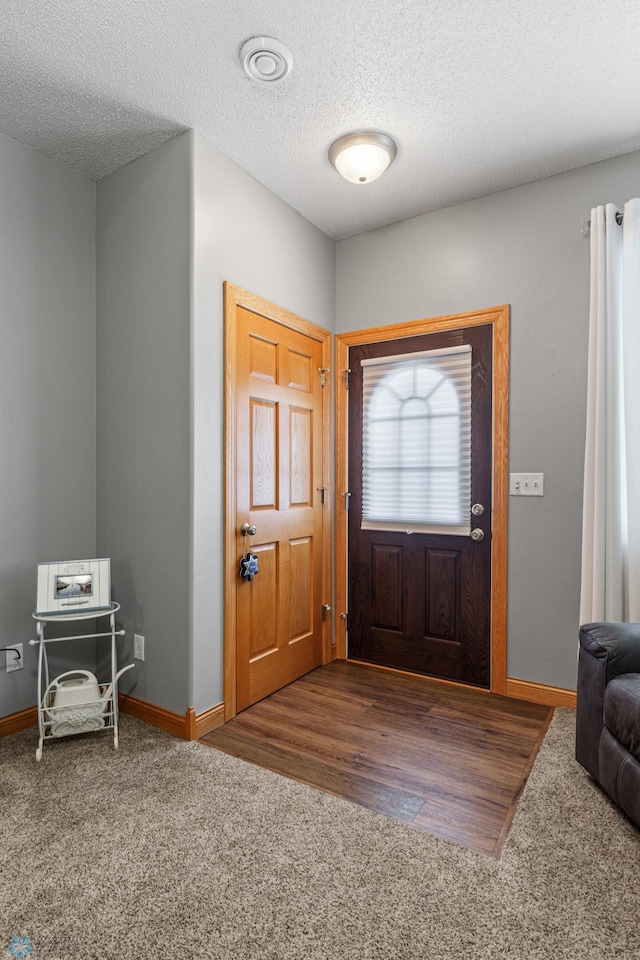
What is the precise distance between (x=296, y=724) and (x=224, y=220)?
2.45 meters

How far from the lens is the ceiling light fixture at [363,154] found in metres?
2.41

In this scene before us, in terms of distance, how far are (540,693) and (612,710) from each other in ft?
3.28

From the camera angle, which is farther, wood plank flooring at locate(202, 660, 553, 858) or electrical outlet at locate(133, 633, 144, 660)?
electrical outlet at locate(133, 633, 144, 660)

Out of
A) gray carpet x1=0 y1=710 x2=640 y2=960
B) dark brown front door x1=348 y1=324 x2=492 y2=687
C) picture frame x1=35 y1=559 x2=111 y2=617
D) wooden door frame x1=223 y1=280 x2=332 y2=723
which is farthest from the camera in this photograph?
dark brown front door x1=348 y1=324 x2=492 y2=687

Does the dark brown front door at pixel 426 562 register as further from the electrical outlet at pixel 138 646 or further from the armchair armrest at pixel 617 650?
the electrical outlet at pixel 138 646

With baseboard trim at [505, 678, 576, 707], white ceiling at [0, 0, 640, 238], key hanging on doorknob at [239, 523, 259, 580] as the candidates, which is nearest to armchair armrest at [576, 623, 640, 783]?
baseboard trim at [505, 678, 576, 707]

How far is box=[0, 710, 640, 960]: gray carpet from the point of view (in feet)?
4.28

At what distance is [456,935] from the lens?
1322mm

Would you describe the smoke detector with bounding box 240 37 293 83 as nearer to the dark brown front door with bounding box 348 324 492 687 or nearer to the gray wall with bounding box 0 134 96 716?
the gray wall with bounding box 0 134 96 716

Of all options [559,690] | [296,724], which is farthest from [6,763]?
[559,690]

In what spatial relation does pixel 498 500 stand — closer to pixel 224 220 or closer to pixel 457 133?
pixel 457 133

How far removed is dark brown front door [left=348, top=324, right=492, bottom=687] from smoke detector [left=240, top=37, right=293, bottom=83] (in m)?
1.53

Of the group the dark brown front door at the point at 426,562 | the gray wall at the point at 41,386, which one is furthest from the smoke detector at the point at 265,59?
the dark brown front door at the point at 426,562

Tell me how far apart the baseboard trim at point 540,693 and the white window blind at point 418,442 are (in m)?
0.85
